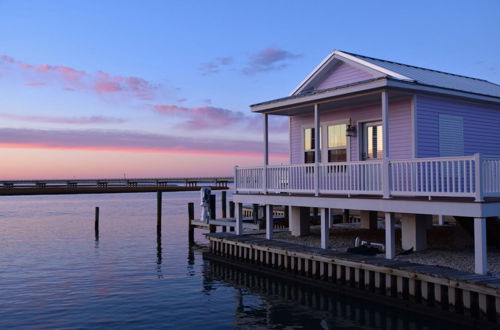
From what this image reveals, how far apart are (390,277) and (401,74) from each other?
7.55 m

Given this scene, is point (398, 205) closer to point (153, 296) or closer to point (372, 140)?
point (372, 140)

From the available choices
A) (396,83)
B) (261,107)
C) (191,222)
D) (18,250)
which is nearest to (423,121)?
(396,83)

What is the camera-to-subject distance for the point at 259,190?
21328mm

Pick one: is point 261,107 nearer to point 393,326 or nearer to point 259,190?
point 259,190

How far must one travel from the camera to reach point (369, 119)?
19.5 m

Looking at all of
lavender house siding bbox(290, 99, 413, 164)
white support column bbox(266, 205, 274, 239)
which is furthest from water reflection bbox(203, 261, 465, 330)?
lavender house siding bbox(290, 99, 413, 164)

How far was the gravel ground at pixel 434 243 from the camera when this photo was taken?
14867 mm

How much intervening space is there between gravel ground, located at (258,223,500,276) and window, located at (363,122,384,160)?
10.8ft

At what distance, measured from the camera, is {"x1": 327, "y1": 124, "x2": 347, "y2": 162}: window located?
20656 mm

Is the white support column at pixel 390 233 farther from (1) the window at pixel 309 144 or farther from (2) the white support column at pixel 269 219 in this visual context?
(1) the window at pixel 309 144

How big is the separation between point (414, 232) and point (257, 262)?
21.5 feet

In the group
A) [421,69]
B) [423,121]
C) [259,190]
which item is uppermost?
[421,69]

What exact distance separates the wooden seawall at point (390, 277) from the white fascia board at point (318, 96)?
5.26 metres

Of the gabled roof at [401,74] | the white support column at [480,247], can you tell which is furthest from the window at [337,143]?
the white support column at [480,247]
